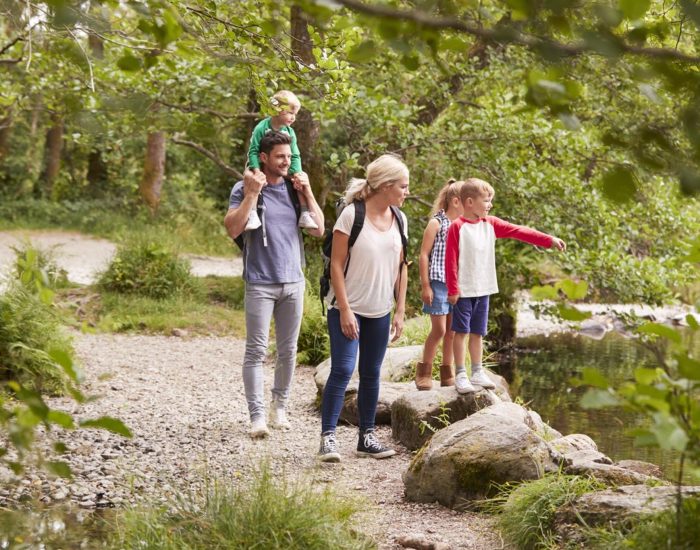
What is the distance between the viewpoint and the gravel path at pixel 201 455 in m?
4.60

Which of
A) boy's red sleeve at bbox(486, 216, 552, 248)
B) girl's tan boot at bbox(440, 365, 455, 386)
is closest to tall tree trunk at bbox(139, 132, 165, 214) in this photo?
girl's tan boot at bbox(440, 365, 455, 386)

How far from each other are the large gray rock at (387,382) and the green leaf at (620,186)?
16.0 feet

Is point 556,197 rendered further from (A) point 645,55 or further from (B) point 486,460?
(A) point 645,55

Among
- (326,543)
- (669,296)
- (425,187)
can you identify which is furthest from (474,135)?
(326,543)

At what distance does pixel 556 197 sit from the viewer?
10.7 m

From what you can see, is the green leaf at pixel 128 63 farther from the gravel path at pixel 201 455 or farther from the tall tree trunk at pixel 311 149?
the tall tree trunk at pixel 311 149

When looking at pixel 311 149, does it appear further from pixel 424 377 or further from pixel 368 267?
pixel 368 267

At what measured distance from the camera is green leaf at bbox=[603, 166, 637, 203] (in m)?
1.80

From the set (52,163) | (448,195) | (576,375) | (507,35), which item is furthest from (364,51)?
(52,163)

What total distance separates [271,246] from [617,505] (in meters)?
2.79

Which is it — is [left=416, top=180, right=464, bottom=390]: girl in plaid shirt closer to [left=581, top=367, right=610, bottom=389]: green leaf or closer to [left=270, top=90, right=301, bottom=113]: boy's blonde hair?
[left=270, top=90, right=301, bottom=113]: boy's blonde hair

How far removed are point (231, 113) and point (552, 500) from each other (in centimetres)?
910

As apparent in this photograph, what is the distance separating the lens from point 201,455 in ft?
18.1

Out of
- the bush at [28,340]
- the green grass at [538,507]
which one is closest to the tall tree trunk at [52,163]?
the bush at [28,340]
